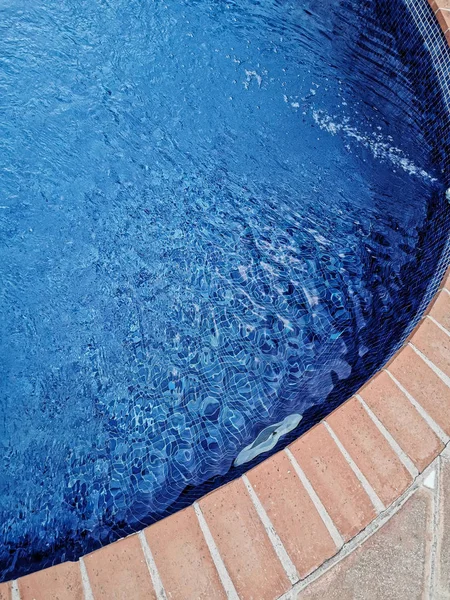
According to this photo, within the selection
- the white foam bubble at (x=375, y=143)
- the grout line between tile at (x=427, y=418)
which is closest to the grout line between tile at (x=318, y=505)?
the grout line between tile at (x=427, y=418)

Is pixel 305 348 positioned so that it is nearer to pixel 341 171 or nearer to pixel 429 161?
pixel 341 171

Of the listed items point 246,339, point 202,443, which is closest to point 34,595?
point 202,443

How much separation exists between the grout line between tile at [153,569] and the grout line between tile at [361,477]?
75 cm

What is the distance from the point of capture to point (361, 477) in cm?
182

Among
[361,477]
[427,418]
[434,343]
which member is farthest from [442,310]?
[361,477]

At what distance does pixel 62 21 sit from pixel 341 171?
101 inches

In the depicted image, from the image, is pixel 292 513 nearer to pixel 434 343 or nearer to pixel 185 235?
pixel 434 343

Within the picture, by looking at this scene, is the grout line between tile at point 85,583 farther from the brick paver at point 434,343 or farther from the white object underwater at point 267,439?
the brick paver at point 434,343

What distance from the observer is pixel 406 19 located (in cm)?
362

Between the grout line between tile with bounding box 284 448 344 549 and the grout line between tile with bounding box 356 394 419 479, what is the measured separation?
0.34 m

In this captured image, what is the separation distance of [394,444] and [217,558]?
2.47 feet

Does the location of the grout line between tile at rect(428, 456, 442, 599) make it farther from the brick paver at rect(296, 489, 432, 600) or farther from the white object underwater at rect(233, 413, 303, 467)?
the white object underwater at rect(233, 413, 303, 467)

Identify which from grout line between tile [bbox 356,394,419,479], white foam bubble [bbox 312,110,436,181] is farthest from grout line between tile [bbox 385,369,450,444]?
white foam bubble [bbox 312,110,436,181]

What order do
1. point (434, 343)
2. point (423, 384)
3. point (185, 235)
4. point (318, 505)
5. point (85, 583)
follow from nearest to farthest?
1. point (85, 583)
2. point (318, 505)
3. point (423, 384)
4. point (434, 343)
5. point (185, 235)
